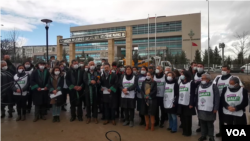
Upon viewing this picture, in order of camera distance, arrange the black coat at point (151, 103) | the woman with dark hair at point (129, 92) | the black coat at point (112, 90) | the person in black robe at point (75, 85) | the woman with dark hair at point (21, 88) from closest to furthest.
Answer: the black coat at point (151, 103)
the woman with dark hair at point (129, 92)
the black coat at point (112, 90)
the person in black robe at point (75, 85)
the woman with dark hair at point (21, 88)

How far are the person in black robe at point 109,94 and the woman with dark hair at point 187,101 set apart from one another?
2134 millimetres

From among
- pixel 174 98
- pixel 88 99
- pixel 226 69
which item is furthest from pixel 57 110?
pixel 226 69

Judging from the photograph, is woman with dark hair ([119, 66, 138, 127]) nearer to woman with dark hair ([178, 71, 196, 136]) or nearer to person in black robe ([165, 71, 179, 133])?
person in black robe ([165, 71, 179, 133])

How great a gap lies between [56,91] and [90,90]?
1.23 m

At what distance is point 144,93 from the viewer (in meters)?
5.23

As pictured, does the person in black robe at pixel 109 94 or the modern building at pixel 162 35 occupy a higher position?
the modern building at pixel 162 35

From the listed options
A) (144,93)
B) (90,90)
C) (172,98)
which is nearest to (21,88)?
(90,90)

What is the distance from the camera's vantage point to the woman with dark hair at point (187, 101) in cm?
464

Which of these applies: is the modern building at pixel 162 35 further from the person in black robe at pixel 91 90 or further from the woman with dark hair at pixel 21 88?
the person in black robe at pixel 91 90

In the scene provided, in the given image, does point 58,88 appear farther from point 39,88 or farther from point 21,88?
Answer: point 21,88

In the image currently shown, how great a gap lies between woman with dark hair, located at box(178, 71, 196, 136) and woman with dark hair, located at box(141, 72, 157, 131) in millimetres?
753

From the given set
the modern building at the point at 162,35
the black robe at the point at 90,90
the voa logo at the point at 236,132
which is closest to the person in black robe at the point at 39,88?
the black robe at the point at 90,90

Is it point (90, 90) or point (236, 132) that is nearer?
point (236, 132)

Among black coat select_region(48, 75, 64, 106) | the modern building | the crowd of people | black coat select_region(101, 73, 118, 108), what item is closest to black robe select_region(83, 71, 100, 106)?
Answer: the crowd of people
